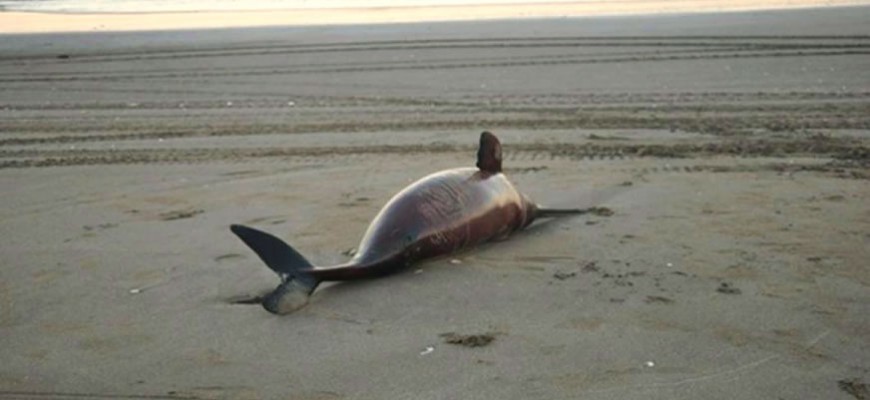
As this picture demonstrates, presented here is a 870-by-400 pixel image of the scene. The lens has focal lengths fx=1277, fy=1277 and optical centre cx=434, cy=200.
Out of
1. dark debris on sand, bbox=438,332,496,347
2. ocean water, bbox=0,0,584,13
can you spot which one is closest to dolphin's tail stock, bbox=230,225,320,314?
dark debris on sand, bbox=438,332,496,347

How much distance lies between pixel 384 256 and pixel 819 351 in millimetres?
1941

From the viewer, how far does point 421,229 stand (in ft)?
18.9

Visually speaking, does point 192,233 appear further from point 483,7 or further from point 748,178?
point 483,7

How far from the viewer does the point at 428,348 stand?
469cm

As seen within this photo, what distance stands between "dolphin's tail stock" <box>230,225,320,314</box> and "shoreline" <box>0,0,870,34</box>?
17246 millimetres

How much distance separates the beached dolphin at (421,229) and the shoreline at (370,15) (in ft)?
53.1

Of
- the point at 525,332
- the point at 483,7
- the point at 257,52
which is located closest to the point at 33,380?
the point at 525,332

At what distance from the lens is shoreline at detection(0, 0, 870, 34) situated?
22.8m

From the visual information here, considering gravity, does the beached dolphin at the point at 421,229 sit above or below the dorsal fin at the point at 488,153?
below

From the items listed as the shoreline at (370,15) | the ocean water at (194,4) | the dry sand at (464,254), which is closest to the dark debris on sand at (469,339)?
the dry sand at (464,254)

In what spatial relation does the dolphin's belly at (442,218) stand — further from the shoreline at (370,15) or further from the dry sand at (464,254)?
the shoreline at (370,15)

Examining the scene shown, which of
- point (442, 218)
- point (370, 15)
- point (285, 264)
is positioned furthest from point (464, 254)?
point (370, 15)

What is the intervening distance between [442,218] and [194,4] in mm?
27127

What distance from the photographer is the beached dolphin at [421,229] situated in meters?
5.28
